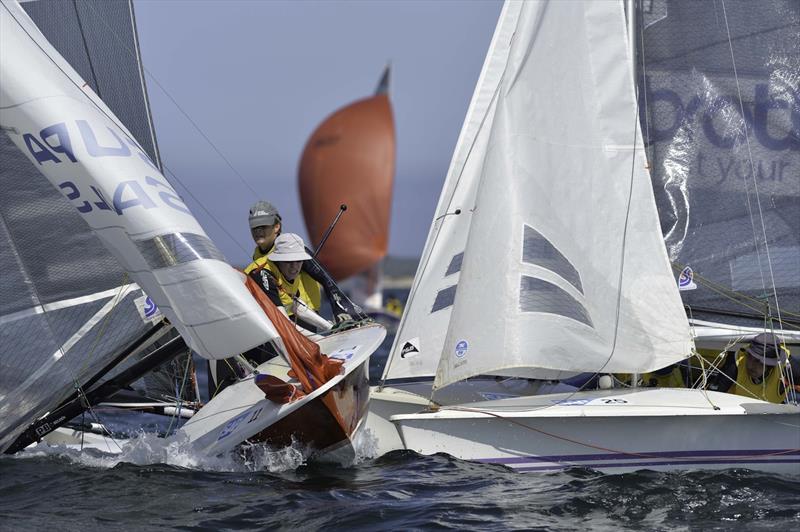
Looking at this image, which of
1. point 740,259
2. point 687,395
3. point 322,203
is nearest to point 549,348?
point 687,395

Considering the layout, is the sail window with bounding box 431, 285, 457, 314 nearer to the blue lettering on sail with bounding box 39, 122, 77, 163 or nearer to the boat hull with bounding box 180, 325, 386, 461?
the boat hull with bounding box 180, 325, 386, 461

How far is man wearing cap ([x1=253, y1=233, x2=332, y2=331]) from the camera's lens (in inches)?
274

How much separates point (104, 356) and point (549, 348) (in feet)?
8.65

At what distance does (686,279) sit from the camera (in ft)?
25.3

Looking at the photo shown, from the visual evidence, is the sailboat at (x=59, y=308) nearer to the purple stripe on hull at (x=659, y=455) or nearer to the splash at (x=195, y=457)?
the splash at (x=195, y=457)

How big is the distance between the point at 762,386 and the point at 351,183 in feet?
72.0

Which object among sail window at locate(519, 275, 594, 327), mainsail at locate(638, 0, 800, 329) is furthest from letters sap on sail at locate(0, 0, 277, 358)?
mainsail at locate(638, 0, 800, 329)

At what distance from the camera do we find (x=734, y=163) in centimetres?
777

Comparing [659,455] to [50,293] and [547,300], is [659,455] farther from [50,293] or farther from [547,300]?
[50,293]

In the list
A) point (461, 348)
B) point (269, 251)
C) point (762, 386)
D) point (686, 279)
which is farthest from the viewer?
point (686, 279)

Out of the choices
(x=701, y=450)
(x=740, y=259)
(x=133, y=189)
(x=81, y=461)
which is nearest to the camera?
(x=133, y=189)

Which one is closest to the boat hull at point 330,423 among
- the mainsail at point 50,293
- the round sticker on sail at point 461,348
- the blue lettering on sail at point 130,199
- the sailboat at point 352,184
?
the round sticker on sail at point 461,348

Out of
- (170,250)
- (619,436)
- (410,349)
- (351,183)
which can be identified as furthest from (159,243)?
(351,183)

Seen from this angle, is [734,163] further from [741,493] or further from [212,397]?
[212,397]
